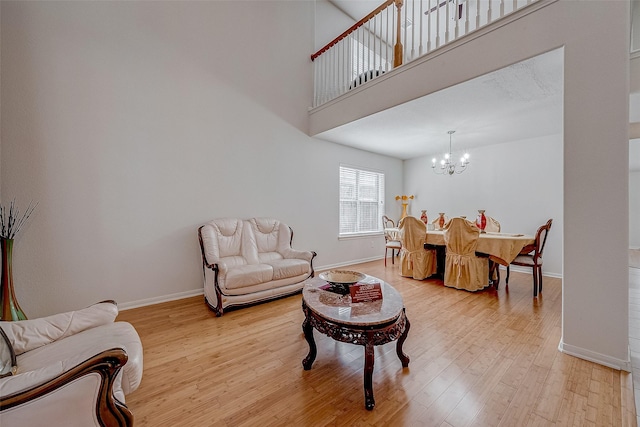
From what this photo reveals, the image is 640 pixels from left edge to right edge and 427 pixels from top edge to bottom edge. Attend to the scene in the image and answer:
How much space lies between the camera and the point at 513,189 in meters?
4.88

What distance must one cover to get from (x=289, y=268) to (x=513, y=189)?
465cm

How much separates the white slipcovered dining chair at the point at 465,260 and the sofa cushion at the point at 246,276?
8.96 ft

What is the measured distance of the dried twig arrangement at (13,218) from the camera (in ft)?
7.70

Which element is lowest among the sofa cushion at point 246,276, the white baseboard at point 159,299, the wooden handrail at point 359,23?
the white baseboard at point 159,299

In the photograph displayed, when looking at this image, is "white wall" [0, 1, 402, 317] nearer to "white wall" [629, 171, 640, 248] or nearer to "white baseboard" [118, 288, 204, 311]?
"white baseboard" [118, 288, 204, 311]

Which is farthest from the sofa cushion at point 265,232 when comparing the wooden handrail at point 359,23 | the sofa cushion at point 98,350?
the wooden handrail at point 359,23

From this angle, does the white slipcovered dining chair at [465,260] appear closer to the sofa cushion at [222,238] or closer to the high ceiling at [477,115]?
the high ceiling at [477,115]

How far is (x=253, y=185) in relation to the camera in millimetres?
4012

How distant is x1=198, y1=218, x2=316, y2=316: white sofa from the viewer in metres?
2.89

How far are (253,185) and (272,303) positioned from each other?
186cm

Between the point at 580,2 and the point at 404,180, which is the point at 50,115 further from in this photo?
the point at 404,180

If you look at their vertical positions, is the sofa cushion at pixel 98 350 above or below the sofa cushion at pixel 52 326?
below

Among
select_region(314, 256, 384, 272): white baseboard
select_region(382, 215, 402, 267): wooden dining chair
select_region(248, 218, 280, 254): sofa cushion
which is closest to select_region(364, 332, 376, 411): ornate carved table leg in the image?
select_region(248, 218, 280, 254): sofa cushion

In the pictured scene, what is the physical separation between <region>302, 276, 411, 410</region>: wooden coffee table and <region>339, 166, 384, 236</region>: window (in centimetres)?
340
